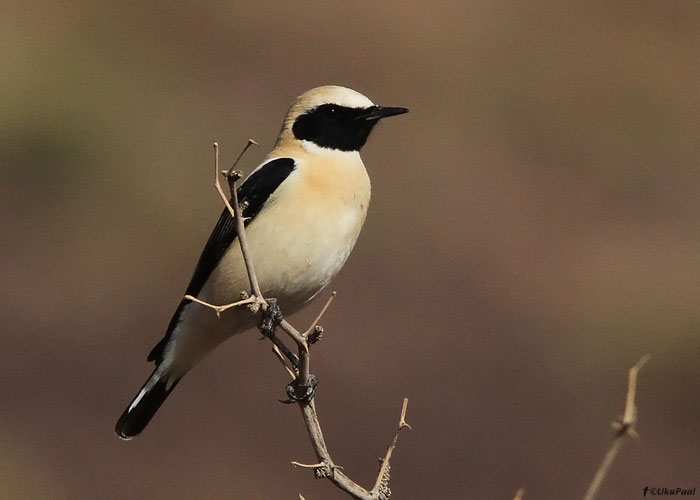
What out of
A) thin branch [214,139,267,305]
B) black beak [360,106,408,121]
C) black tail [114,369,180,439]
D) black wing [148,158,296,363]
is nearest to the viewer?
thin branch [214,139,267,305]

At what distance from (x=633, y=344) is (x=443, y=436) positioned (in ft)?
10.2

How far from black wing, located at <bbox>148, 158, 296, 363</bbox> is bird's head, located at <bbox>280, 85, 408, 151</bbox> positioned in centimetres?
29

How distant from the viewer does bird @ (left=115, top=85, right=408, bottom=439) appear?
225 inches

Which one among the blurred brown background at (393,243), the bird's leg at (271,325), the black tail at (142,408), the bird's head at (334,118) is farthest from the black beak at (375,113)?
the blurred brown background at (393,243)

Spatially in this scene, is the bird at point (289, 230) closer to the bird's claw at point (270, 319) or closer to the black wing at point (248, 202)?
the black wing at point (248, 202)

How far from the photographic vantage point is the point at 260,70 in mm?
19094

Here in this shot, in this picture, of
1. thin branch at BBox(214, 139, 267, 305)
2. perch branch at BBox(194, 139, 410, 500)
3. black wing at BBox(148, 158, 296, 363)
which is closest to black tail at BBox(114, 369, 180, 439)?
black wing at BBox(148, 158, 296, 363)

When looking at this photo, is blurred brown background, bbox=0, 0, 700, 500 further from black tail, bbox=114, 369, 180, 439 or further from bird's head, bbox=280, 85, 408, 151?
bird's head, bbox=280, 85, 408, 151

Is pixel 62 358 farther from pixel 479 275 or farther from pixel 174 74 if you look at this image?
pixel 174 74

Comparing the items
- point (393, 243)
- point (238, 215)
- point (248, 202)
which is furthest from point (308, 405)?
point (393, 243)

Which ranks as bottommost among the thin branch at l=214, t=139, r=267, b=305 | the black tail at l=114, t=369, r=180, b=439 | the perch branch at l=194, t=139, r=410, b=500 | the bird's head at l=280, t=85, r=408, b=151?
the black tail at l=114, t=369, r=180, b=439

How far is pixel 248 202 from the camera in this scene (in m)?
5.85

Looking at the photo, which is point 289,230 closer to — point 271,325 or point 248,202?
point 248,202

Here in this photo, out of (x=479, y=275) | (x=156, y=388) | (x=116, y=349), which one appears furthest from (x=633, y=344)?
(x=156, y=388)
